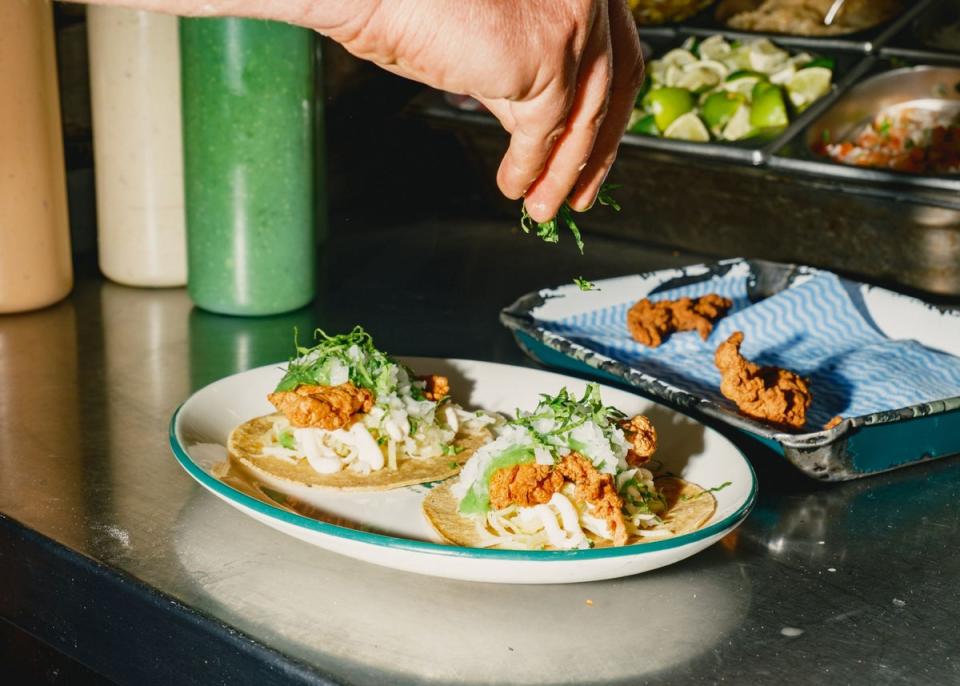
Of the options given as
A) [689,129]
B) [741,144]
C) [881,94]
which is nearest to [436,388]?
[741,144]

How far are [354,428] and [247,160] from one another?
2.58ft

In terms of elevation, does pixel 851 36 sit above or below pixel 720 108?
above

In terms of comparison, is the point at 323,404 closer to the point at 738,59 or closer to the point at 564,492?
the point at 564,492

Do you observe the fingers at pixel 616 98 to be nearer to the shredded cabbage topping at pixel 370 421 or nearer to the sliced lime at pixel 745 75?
the shredded cabbage topping at pixel 370 421

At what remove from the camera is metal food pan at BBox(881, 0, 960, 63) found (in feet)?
10.5

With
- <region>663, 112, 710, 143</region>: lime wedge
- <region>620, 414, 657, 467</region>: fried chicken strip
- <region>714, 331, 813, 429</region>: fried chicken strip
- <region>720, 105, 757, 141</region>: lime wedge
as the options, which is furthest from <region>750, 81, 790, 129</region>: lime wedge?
<region>620, 414, 657, 467</region>: fried chicken strip

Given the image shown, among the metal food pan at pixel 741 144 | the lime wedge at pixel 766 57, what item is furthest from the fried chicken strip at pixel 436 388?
the lime wedge at pixel 766 57

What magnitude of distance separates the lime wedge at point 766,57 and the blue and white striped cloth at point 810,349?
1303mm

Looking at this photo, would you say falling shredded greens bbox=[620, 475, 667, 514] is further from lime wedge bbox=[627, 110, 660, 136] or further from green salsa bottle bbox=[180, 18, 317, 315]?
lime wedge bbox=[627, 110, 660, 136]

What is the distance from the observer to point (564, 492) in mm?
1327

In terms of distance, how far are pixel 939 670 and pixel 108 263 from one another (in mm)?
1816

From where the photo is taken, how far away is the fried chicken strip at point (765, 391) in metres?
1.60

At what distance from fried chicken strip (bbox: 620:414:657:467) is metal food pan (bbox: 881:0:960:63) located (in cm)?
217

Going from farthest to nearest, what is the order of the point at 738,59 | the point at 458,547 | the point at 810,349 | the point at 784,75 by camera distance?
1. the point at 738,59
2. the point at 784,75
3. the point at 810,349
4. the point at 458,547
